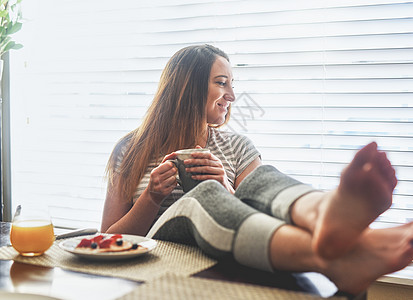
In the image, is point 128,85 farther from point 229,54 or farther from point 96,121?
point 229,54

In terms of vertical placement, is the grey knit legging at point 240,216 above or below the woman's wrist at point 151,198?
above

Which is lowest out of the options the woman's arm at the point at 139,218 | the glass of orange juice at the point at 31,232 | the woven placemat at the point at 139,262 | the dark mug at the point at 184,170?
Answer: the woman's arm at the point at 139,218

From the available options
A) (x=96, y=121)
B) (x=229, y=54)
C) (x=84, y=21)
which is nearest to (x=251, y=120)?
(x=229, y=54)

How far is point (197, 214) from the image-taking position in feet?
3.02

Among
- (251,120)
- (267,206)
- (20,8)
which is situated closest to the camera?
(267,206)

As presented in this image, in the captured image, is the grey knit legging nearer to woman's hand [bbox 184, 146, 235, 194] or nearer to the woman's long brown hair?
woman's hand [bbox 184, 146, 235, 194]

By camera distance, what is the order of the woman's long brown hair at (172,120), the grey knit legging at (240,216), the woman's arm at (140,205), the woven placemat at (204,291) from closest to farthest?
1. the woven placemat at (204,291)
2. the grey knit legging at (240,216)
3. the woman's arm at (140,205)
4. the woman's long brown hair at (172,120)

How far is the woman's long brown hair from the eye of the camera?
1.68 meters

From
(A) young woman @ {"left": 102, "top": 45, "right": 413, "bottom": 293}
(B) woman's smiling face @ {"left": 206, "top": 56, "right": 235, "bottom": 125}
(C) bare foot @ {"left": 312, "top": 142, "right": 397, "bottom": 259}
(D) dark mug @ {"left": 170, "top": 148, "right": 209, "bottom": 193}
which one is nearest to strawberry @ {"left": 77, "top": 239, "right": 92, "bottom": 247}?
(A) young woman @ {"left": 102, "top": 45, "right": 413, "bottom": 293}

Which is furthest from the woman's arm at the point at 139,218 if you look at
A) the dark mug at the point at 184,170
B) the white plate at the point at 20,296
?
the white plate at the point at 20,296

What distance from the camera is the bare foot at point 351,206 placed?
68 cm

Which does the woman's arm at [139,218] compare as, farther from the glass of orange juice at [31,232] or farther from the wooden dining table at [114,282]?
the wooden dining table at [114,282]

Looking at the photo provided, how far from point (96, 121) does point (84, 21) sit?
1.70 feet

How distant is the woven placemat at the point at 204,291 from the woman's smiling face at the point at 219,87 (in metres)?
1.08
